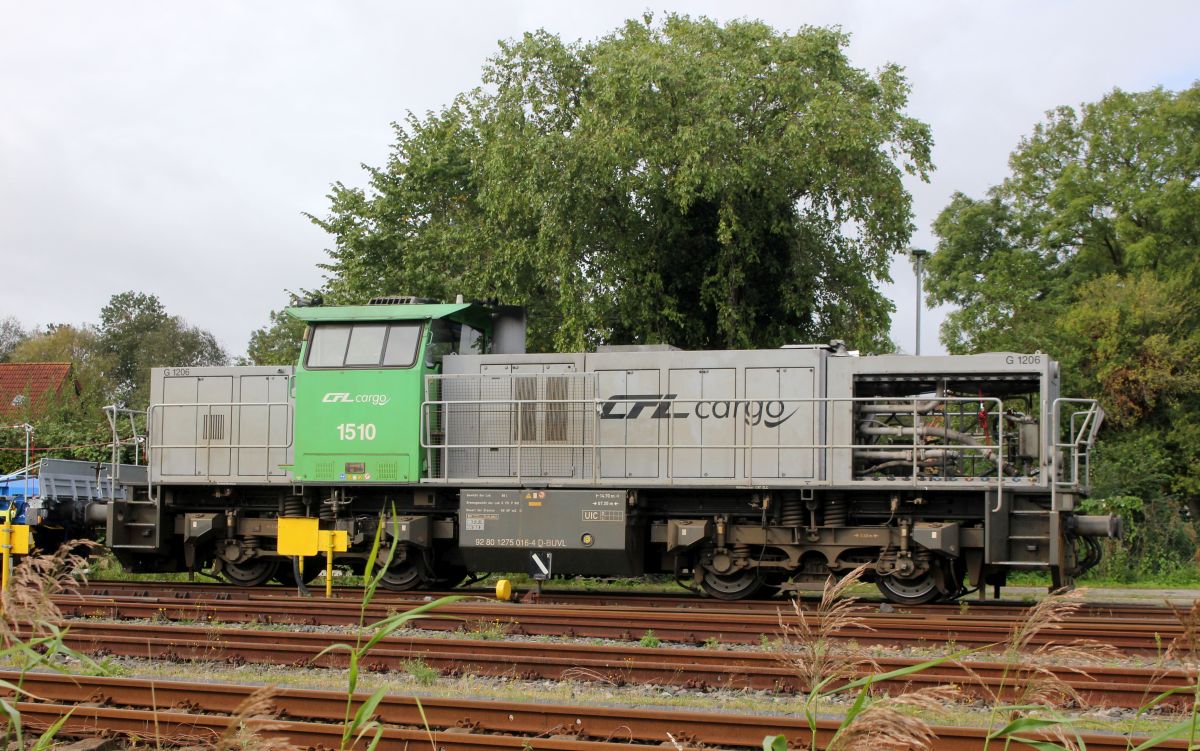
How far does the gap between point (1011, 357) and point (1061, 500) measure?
69.2 inches

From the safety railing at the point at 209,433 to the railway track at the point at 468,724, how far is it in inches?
292

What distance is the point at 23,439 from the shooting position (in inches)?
961

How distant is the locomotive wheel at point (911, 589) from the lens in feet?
41.1

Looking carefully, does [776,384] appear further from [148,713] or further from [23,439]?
[23,439]

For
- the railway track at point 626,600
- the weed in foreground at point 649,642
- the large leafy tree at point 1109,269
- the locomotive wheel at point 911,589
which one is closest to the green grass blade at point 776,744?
the weed in foreground at point 649,642

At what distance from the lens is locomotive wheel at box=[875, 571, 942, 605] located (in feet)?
41.1

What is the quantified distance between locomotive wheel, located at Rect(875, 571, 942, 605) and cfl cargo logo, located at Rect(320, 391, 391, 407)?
6.37m

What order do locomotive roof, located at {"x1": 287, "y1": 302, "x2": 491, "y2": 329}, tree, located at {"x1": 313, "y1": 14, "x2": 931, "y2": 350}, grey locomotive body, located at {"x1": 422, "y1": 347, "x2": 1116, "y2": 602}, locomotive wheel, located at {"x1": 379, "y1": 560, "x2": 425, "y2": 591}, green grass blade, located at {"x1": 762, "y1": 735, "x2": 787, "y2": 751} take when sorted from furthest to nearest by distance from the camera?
tree, located at {"x1": 313, "y1": 14, "x2": 931, "y2": 350} → locomotive wheel, located at {"x1": 379, "y1": 560, "x2": 425, "y2": 591} → locomotive roof, located at {"x1": 287, "y1": 302, "x2": 491, "y2": 329} → grey locomotive body, located at {"x1": 422, "y1": 347, "x2": 1116, "y2": 602} → green grass blade, located at {"x1": 762, "y1": 735, "x2": 787, "y2": 751}

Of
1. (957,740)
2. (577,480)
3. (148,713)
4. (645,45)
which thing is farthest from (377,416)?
(645,45)

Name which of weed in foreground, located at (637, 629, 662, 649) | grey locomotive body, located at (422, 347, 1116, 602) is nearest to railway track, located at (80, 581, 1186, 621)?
grey locomotive body, located at (422, 347, 1116, 602)

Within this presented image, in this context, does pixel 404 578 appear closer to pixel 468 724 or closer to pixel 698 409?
pixel 698 409

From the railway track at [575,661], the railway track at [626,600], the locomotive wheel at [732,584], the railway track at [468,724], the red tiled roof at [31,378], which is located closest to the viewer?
the railway track at [468,724]

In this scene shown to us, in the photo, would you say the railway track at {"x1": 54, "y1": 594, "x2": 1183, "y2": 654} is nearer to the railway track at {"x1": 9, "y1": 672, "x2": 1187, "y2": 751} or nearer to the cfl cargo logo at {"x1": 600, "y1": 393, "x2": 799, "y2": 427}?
the railway track at {"x1": 9, "y1": 672, "x2": 1187, "y2": 751}

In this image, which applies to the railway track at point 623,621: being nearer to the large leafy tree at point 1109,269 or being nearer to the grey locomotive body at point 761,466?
the grey locomotive body at point 761,466
